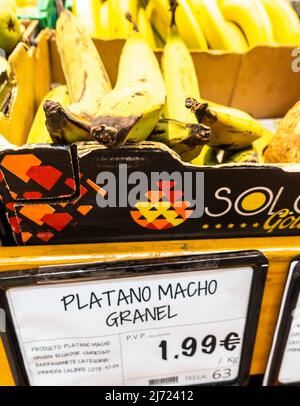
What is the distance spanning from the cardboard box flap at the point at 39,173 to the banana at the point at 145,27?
685 mm

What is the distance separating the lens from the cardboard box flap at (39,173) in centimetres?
45

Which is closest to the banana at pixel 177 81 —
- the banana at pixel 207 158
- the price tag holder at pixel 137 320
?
the banana at pixel 207 158

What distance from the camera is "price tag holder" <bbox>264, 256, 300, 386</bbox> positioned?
560mm

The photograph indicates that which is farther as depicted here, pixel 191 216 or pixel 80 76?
pixel 80 76

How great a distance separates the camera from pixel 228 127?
644 mm

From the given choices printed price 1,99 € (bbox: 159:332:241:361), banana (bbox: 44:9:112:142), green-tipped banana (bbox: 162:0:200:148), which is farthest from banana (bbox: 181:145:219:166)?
printed price 1,99 € (bbox: 159:332:241:361)

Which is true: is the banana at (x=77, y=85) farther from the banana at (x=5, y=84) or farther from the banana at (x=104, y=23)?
the banana at (x=104, y=23)

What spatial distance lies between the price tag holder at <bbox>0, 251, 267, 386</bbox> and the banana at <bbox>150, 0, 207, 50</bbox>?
2.36 ft

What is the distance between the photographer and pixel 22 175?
0.47m

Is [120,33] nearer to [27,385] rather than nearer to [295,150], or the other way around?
[295,150]
